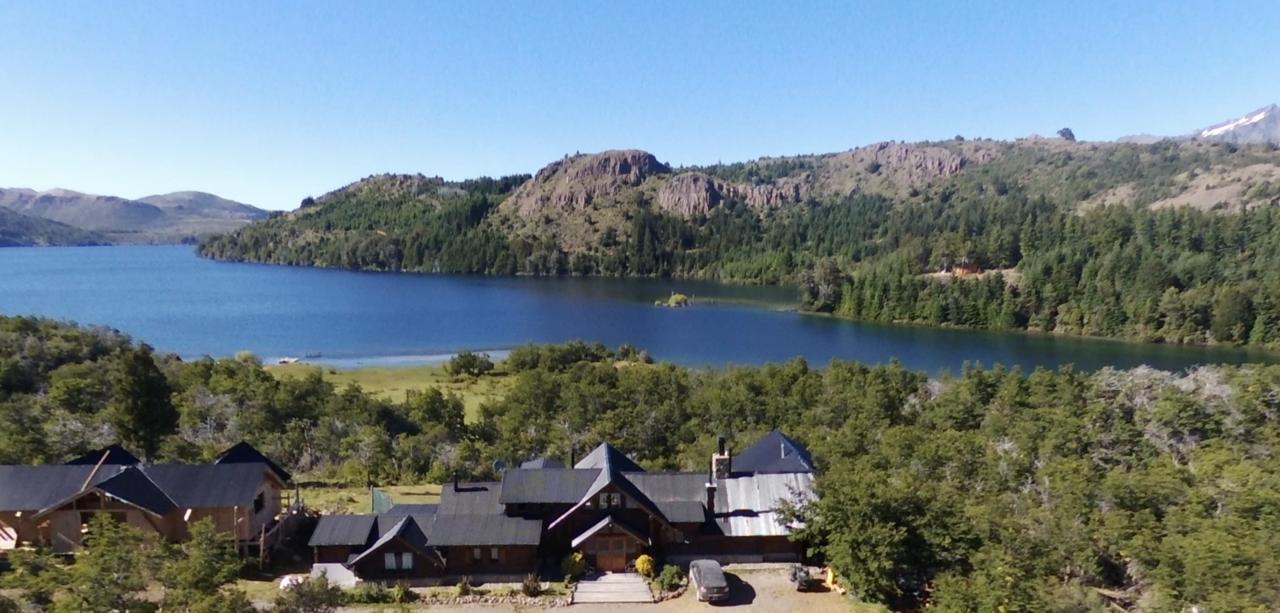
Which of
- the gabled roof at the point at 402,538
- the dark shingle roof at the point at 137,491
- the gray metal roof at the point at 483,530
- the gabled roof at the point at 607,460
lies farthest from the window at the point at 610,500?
the dark shingle roof at the point at 137,491

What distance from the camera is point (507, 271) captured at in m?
198

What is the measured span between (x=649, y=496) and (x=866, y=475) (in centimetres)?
823

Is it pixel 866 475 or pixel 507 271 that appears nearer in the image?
pixel 866 475

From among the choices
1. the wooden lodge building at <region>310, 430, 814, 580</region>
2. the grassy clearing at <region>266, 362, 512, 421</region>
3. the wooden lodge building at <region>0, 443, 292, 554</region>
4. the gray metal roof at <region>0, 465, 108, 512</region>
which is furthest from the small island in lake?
the gray metal roof at <region>0, 465, 108, 512</region>

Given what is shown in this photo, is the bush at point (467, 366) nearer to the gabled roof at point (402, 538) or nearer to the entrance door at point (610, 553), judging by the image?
the gabled roof at point (402, 538)

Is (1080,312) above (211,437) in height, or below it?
above

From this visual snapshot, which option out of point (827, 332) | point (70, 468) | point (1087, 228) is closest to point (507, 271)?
point (827, 332)

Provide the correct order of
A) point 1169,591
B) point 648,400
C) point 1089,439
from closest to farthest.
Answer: point 1169,591 < point 1089,439 < point 648,400

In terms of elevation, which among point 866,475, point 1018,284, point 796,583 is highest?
point 1018,284

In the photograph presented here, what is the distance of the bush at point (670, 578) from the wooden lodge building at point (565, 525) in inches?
56.4

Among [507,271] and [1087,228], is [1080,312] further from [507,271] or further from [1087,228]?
[507,271]

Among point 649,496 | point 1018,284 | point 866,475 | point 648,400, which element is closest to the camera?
point 866,475

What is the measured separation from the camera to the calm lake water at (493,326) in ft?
258

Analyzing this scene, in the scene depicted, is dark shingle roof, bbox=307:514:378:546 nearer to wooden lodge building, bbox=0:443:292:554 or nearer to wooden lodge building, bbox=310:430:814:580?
wooden lodge building, bbox=310:430:814:580
